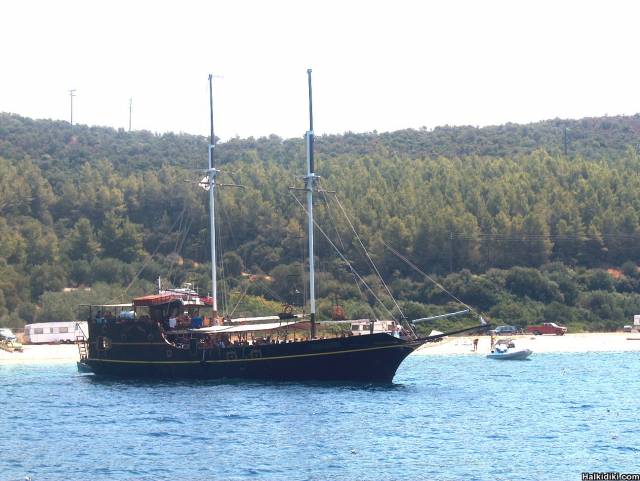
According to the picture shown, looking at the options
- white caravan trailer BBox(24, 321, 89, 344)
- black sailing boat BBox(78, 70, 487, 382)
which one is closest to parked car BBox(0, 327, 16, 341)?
white caravan trailer BBox(24, 321, 89, 344)

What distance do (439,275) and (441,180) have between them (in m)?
19.5

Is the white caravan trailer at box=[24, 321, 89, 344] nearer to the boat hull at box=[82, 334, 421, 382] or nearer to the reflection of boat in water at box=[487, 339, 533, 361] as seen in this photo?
the boat hull at box=[82, 334, 421, 382]

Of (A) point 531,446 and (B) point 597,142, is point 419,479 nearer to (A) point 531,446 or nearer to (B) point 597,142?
(A) point 531,446

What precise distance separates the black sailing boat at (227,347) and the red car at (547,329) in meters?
37.1

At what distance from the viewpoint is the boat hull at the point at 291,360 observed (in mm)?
61938

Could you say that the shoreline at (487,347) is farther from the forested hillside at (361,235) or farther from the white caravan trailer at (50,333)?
the forested hillside at (361,235)

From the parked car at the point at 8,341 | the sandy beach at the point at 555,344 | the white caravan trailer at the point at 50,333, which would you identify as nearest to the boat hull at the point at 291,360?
the parked car at the point at 8,341

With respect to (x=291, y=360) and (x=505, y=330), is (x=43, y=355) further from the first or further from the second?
(x=505, y=330)

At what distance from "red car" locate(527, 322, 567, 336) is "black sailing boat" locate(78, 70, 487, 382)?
37106 mm

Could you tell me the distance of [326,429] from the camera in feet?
156

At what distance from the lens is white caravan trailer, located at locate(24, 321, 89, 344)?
9938 centimetres

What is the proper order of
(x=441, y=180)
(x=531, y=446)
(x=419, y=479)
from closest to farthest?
(x=419, y=479) < (x=531, y=446) < (x=441, y=180)

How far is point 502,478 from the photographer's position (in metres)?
37.5

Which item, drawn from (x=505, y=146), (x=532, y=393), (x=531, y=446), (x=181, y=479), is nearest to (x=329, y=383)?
(x=532, y=393)
